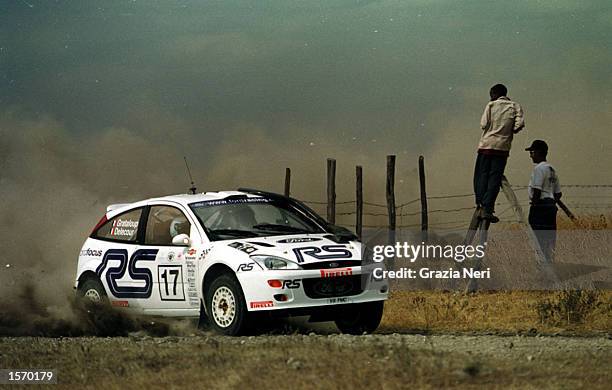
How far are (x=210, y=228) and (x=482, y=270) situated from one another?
608 cm

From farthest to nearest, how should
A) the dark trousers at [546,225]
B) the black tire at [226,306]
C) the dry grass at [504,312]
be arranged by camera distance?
the dark trousers at [546,225] → the dry grass at [504,312] → the black tire at [226,306]

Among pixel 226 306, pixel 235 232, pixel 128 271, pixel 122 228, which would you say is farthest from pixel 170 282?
pixel 122 228

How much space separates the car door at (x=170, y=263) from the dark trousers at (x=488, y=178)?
5293mm

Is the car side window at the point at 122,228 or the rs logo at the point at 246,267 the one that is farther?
the car side window at the point at 122,228

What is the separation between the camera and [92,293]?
1617 centimetres

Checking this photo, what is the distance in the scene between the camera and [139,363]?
38.8ft

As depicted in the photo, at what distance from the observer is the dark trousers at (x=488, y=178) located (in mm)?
18734

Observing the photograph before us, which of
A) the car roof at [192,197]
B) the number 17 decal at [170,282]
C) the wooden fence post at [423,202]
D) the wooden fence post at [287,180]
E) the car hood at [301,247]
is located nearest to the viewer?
the car hood at [301,247]

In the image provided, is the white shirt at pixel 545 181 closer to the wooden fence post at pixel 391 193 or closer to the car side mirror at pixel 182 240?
the wooden fence post at pixel 391 193

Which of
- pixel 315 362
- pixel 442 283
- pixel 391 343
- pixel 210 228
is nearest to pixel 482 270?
pixel 442 283

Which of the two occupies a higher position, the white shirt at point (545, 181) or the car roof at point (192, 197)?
the white shirt at point (545, 181)

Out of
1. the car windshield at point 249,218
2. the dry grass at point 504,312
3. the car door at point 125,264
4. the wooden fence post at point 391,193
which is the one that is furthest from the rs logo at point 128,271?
the wooden fence post at point 391,193

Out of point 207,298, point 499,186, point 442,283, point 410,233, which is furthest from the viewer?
point 410,233

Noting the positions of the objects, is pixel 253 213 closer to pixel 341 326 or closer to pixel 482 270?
pixel 341 326
